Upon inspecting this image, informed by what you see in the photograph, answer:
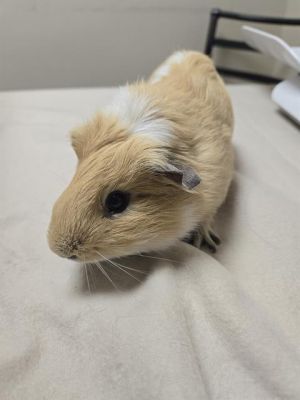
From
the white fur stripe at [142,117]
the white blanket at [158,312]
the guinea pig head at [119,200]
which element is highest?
the white fur stripe at [142,117]

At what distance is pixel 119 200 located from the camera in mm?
863

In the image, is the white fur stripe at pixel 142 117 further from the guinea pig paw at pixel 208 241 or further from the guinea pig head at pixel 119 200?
the guinea pig paw at pixel 208 241

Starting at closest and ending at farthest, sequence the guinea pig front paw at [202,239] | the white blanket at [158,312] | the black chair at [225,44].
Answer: the white blanket at [158,312] → the guinea pig front paw at [202,239] → the black chair at [225,44]

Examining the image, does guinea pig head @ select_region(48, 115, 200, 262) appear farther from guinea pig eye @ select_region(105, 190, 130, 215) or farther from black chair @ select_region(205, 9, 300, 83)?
black chair @ select_region(205, 9, 300, 83)

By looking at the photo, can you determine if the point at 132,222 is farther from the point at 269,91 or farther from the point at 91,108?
the point at 269,91

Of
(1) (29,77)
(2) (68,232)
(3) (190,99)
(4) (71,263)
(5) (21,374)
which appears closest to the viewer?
(5) (21,374)

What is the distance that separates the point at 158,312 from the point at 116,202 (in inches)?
9.8

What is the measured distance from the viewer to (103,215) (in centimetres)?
85

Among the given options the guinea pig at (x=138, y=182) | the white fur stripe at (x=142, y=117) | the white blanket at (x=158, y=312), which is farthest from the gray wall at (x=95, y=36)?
the white fur stripe at (x=142, y=117)

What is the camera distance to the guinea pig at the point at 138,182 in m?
0.84

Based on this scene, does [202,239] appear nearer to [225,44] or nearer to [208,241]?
[208,241]

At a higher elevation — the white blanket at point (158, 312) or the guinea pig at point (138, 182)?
the guinea pig at point (138, 182)

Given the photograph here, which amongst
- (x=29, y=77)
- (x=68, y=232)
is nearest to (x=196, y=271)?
(x=68, y=232)

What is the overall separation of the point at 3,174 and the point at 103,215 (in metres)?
0.60
